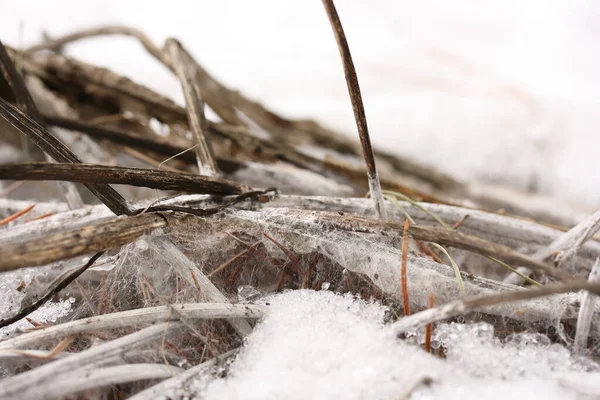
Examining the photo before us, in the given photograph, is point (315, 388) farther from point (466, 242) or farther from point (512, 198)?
point (512, 198)

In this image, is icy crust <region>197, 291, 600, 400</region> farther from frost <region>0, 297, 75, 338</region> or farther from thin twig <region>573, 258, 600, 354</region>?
frost <region>0, 297, 75, 338</region>

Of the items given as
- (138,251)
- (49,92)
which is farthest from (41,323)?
(49,92)

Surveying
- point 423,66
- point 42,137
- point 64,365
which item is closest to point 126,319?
point 64,365

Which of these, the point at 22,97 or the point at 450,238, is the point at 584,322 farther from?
the point at 22,97

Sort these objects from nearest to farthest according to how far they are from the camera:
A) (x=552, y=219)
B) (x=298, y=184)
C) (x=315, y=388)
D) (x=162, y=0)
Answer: (x=315, y=388), (x=298, y=184), (x=552, y=219), (x=162, y=0)

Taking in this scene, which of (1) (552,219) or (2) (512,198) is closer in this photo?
(1) (552,219)

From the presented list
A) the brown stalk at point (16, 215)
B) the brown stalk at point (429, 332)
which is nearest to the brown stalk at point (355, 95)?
the brown stalk at point (429, 332)
